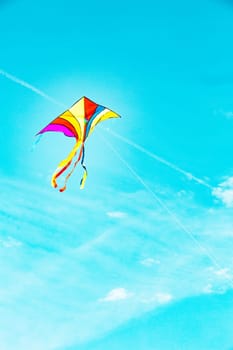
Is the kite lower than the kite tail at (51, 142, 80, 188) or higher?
higher

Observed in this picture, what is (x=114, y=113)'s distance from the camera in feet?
31.4

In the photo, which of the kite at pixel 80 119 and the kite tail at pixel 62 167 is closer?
the kite tail at pixel 62 167

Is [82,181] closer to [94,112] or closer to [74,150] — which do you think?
[74,150]

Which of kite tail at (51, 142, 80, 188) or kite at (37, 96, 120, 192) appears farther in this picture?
kite at (37, 96, 120, 192)

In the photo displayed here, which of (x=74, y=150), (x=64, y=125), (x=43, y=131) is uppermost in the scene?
(x=64, y=125)

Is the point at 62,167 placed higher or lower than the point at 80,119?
lower

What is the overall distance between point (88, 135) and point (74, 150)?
1245 millimetres

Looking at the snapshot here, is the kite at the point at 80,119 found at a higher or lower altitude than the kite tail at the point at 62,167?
higher

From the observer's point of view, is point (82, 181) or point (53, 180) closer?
point (53, 180)

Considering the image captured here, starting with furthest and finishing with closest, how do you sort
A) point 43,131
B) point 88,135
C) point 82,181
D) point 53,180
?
point 88,135
point 43,131
point 82,181
point 53,180

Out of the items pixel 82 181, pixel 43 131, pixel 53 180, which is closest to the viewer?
pixel 53 180

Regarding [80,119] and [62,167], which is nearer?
[62,167]

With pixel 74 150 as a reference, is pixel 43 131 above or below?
above

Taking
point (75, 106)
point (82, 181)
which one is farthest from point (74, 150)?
point (75, 106)
